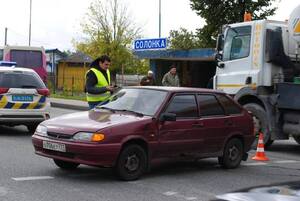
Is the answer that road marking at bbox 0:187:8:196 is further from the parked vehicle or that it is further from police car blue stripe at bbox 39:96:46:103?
the parked vehicle

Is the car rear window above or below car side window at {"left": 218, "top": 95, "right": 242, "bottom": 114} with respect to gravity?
above

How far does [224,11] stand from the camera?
38688 mm

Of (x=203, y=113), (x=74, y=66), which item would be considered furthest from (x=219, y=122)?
(x=74, y=66)

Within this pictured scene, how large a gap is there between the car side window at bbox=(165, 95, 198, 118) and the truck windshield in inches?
160

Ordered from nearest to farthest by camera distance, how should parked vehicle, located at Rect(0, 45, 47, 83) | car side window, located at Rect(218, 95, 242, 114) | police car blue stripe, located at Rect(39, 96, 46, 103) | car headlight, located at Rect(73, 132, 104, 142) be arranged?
car headlight, located at Rect(73, 132, 104, 142) < car side window, located at Rect(218, 95, 242, 114) < police car blue stripe, located at Rect(39, 96, 46, 103) < parked vehicle, located at Rect(0, 45, 47, 83)

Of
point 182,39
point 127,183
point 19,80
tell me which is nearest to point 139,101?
point 127,183

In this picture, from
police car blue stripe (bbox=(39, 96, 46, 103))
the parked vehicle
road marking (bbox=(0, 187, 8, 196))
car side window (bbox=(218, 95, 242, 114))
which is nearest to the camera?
road marking (bbox=(0, 187, 8, 196))

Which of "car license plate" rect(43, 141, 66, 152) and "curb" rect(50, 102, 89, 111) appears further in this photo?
"curb" rect(50, 102, 89, 111)

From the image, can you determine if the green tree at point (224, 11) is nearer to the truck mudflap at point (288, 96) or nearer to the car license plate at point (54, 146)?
the truck mudflap at point (288, 96)

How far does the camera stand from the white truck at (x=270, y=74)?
1192 centimetres

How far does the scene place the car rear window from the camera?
42.7 ft

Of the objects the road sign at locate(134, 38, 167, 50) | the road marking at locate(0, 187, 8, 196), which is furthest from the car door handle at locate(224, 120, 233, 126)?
the road sign at locate(134, 38, 167, 50)

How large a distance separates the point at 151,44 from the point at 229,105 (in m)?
14.2

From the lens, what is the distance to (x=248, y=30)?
12.6 meters
